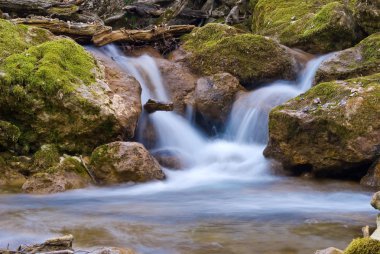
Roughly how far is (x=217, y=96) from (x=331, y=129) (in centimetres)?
328

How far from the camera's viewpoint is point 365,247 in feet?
9.18

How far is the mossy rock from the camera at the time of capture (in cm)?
881

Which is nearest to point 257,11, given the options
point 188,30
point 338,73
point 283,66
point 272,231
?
point 188,30

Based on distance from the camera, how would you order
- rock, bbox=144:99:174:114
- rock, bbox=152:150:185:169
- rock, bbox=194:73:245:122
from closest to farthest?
1. rock, bbox=152:150:185:169
2. rock, bbox=144:99:174:114
3. rock, bbox=194:73:245:122

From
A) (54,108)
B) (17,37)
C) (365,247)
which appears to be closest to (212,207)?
(54,108)

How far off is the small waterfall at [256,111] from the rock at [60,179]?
138 inches

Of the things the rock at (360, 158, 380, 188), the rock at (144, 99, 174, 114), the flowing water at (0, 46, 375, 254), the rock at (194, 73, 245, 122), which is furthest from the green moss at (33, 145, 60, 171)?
the rock at (360, 158, 380, 188)

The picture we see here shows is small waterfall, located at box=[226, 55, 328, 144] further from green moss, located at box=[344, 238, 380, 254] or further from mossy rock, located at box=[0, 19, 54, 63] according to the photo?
green moss, located at box=[344, 238, 380, 254]

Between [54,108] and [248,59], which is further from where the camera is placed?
[248,59]

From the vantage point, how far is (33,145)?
26.0ft

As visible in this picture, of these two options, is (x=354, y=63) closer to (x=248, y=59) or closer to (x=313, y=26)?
(x=248, y=59)

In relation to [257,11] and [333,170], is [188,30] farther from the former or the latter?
[333,170]

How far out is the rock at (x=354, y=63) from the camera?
9188 mm

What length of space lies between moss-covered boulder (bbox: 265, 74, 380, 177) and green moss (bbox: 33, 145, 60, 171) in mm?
3390
